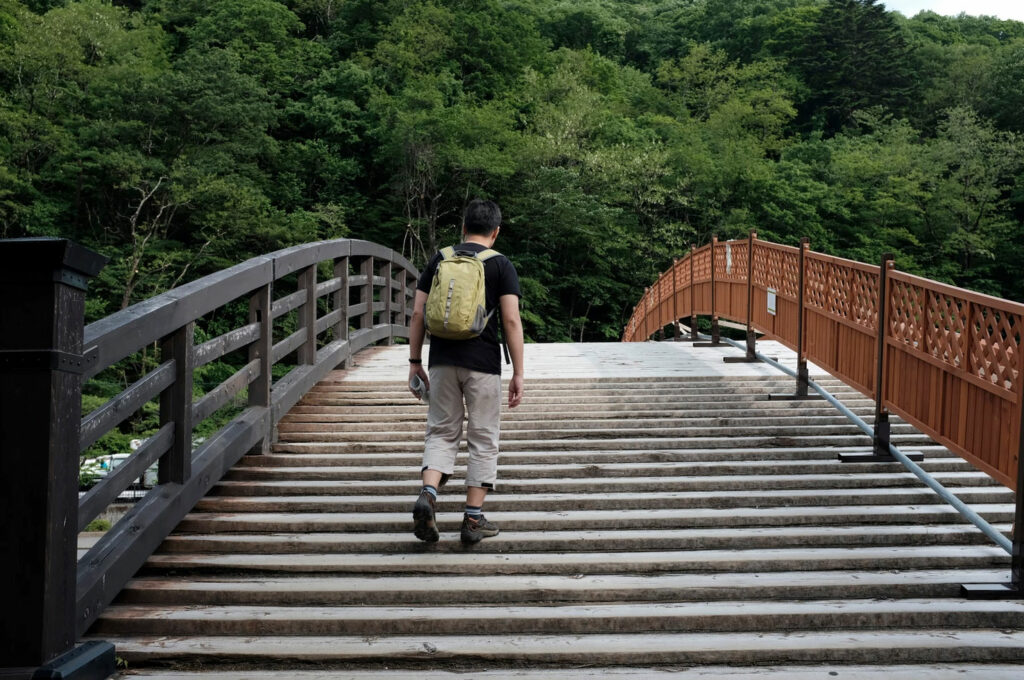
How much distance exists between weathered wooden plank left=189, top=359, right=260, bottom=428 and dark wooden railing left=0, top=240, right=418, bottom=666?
12 millimetres

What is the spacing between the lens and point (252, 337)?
5.50 m

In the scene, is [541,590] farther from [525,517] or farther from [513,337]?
[513,337]

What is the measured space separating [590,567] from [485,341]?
1.13 m

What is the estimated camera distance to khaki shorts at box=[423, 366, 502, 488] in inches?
171

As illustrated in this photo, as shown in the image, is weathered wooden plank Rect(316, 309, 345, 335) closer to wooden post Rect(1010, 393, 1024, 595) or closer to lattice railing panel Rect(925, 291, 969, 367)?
lattice railing panel Rect(925, 291, 969, 367)

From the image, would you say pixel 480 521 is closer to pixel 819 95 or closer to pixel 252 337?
pixel 252 337

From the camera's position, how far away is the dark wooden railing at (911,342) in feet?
13.9

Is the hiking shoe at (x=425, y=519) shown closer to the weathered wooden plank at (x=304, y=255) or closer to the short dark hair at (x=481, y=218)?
the short dark hair at (x=481, y=218)

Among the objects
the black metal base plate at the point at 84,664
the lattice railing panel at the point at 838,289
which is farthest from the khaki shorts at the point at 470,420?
the lattice railing panel at the point at 838,289

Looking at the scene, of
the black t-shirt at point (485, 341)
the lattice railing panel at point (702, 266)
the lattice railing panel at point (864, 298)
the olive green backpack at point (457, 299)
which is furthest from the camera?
the lattice railing panel at point (702, 266)

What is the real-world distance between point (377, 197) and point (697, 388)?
35.3m

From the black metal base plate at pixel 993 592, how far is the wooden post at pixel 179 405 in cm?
345

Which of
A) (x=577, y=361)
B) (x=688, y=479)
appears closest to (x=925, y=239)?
(x=577, y=361)

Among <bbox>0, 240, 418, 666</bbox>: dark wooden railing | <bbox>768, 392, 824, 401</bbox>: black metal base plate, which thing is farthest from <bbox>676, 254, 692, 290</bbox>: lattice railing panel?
<bbox>0, 240, 418, 666</bbox>: dark wooden railing
